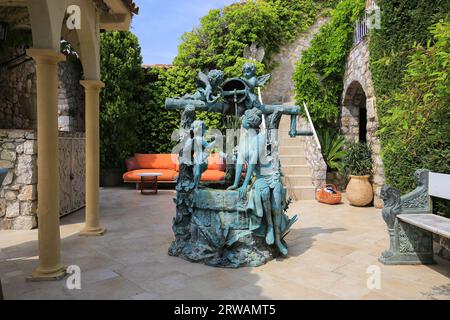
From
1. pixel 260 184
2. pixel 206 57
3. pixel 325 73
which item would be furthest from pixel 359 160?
pixel 206 57

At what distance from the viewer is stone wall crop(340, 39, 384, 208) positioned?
6.74 metres

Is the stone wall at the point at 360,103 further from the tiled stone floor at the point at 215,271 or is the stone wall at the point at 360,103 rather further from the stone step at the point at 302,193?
the tiled stone floor at the point at 215,271

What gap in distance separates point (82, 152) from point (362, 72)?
6.31 m

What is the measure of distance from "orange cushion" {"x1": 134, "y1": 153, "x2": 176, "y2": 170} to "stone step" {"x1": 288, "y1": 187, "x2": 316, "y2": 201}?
382 cm

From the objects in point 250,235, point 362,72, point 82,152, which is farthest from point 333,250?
point 82,152

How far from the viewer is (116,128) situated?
31.1 feet

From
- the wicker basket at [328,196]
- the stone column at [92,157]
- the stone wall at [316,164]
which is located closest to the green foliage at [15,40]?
the stone column at [92,157]

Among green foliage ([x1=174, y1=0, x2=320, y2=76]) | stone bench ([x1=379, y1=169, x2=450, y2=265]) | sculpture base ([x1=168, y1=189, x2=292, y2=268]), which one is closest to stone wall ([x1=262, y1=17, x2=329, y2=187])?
green foliage ([x1=174, y1=0, x2=320, y2=76])

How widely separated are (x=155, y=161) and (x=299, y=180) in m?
4.39

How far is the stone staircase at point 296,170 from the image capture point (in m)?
7.62

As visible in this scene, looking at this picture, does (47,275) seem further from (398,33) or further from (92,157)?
(398,33)

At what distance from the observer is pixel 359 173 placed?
693cm

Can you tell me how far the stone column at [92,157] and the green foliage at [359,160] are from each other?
5194 mm

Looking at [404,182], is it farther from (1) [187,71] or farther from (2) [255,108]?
(1) [187,71]
